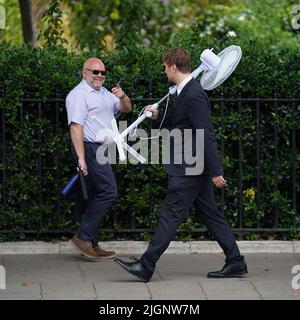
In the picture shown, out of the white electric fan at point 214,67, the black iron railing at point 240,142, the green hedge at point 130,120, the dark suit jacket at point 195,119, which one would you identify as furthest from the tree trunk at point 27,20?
the dark suit jacket at point 195,119

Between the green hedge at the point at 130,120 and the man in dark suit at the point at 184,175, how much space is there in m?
1.53

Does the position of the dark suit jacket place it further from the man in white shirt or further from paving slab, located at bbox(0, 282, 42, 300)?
paving slab, located at bbox(0, 282, 42, 300)

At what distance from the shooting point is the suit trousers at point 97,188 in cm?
1049

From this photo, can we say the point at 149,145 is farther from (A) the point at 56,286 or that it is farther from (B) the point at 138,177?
(A) the point at 56,286

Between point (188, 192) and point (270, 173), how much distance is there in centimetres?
200

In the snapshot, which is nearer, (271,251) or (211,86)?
(211,86)

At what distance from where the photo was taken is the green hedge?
1105 centimetres

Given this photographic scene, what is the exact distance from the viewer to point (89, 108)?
10375 mm

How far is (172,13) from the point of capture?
22031 mm

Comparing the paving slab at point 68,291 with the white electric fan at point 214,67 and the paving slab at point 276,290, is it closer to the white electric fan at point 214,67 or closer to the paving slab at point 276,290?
the paving slab at point 276,290

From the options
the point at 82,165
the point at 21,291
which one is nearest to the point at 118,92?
the point at 82,165

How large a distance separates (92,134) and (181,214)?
1.38 meters

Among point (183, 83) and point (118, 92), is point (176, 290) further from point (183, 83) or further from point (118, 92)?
point (118, 92)

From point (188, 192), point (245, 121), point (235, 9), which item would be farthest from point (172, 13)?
point (188, 192)
